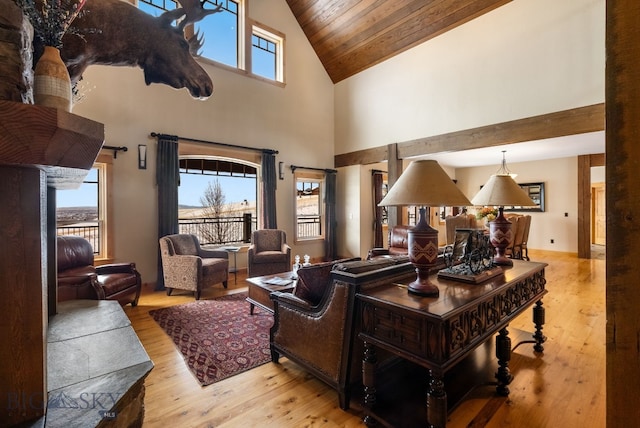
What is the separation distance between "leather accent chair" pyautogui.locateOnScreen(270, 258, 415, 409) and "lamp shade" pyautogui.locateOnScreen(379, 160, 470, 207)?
1.68 ft

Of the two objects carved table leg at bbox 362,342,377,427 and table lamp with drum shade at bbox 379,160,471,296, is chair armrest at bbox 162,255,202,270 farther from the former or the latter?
table lamp with drum shade at bbox 379,160,471,296

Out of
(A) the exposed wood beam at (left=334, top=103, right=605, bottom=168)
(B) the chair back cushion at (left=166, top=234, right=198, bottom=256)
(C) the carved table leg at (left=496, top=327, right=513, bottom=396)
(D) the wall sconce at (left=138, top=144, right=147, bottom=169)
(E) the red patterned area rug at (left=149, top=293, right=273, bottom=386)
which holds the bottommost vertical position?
(E) the red patterned area rug at (left=149, top=293, right=273, bottom=386)

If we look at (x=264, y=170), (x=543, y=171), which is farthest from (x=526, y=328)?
(x=543, y=171)

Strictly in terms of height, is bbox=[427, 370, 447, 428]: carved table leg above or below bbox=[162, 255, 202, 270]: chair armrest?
below

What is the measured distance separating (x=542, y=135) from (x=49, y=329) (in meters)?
5.64

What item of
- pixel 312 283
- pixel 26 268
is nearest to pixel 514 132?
pixel 312 283

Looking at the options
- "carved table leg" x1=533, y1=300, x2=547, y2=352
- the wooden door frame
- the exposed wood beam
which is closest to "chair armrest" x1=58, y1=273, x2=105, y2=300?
"carved table leg" x1=533, y1=300, x2=547, y2=352

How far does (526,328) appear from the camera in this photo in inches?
122

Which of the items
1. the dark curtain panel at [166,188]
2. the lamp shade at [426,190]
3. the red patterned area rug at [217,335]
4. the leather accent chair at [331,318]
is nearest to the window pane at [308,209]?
the dark curtain panel at [166,188]

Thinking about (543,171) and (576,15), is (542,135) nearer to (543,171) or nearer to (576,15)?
(576,15)

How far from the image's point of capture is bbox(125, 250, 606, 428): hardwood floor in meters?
1.77

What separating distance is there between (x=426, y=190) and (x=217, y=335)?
2474 millimetres

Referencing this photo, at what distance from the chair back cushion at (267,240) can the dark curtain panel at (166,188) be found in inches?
51.2

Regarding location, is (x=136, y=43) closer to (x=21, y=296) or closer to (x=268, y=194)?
(x=21, y=296)
